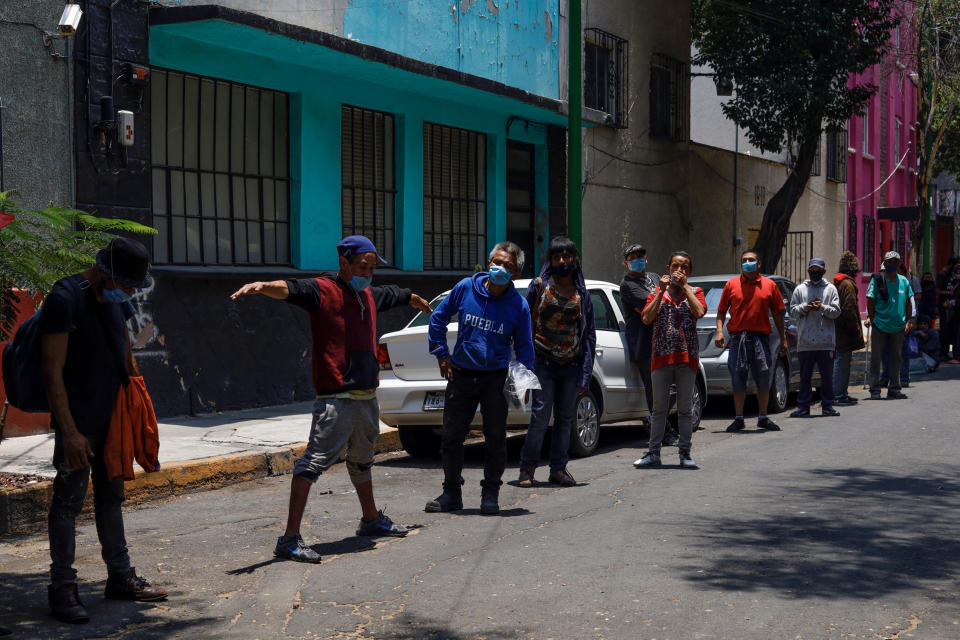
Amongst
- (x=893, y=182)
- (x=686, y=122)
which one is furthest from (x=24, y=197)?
(x=893, y=182)

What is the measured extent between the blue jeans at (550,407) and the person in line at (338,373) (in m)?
2.07

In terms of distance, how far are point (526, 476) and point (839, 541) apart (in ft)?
8.63

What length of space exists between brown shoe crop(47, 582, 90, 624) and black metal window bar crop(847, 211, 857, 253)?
30105 millimetres

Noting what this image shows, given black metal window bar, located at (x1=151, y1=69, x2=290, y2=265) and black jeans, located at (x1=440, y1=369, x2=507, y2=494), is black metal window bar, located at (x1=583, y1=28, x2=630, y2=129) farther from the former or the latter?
black jeans, located at (x1=440, y1=369, x2=507, y2=494)

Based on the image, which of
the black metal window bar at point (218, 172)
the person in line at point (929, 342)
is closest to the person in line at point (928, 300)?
the person in line at point (929, 342)

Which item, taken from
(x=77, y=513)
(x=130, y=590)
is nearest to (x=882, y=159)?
(x=130, y=590)

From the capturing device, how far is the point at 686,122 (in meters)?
22.0

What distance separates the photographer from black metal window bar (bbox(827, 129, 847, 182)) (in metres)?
30.2

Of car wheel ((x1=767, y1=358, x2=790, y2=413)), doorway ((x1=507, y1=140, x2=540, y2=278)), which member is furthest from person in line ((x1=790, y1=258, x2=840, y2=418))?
doorway ((x1=507, y1=140, x2=540, y2=278))

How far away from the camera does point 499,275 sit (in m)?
7.26

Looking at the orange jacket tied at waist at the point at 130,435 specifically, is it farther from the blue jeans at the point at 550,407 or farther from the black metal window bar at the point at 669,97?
the black metal window bar at the point at 669,97

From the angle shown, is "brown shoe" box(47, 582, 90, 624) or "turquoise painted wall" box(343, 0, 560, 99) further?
"turquoise painted wall" box(343, 0, 560, 99)

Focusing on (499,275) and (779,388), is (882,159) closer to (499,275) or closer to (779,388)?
(779,388)

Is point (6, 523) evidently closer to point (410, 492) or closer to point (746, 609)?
point (410, 492)
